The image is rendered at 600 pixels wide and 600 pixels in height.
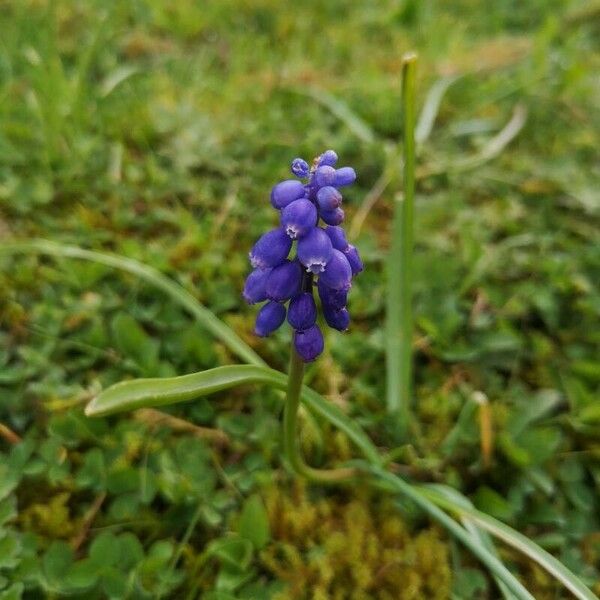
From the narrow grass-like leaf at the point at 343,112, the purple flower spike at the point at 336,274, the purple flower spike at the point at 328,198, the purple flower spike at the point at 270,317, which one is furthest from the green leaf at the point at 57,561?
the narrow grass-like leaf at the point at 343,112

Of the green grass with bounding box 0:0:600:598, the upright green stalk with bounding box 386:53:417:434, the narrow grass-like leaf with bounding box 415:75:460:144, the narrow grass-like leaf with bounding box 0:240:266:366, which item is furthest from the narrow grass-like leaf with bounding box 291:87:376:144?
the narrow grass-like leaf with bounding box 0:240:266:366

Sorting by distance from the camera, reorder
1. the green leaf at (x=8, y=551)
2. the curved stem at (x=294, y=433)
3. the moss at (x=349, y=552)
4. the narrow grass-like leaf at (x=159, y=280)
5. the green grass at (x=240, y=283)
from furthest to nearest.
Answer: the narrow grass-like leaf at (x=159, y=280)
the green grass at (x=240, y=283)
the moss at (x=349, y=552)
the green leaf at (x=8, y=551)
the curved stem at (x=294, y=433)

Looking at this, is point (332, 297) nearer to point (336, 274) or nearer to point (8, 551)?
point (336, 274)

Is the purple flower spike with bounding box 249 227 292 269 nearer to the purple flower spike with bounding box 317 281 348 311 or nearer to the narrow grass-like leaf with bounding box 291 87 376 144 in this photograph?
the purple flower spike with bounding box 317 281 348 311

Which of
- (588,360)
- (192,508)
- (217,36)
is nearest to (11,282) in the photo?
(192,508)

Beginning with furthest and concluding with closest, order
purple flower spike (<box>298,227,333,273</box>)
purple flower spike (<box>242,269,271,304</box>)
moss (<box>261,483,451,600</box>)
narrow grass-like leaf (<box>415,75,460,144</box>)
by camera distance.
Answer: narrow grass-like leaf (<box>415,75,460,144</box>)
moss (<box>261,483,451,600</box>)
purple flower spike (<box>242,269,271,304</box>)
purple flower spike (<box>298,227,333,273</box>)

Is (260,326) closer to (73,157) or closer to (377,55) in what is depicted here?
(73,157)

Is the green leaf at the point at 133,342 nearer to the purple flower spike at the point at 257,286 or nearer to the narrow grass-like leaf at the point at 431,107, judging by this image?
the purple flower spike at the point at 257,286
